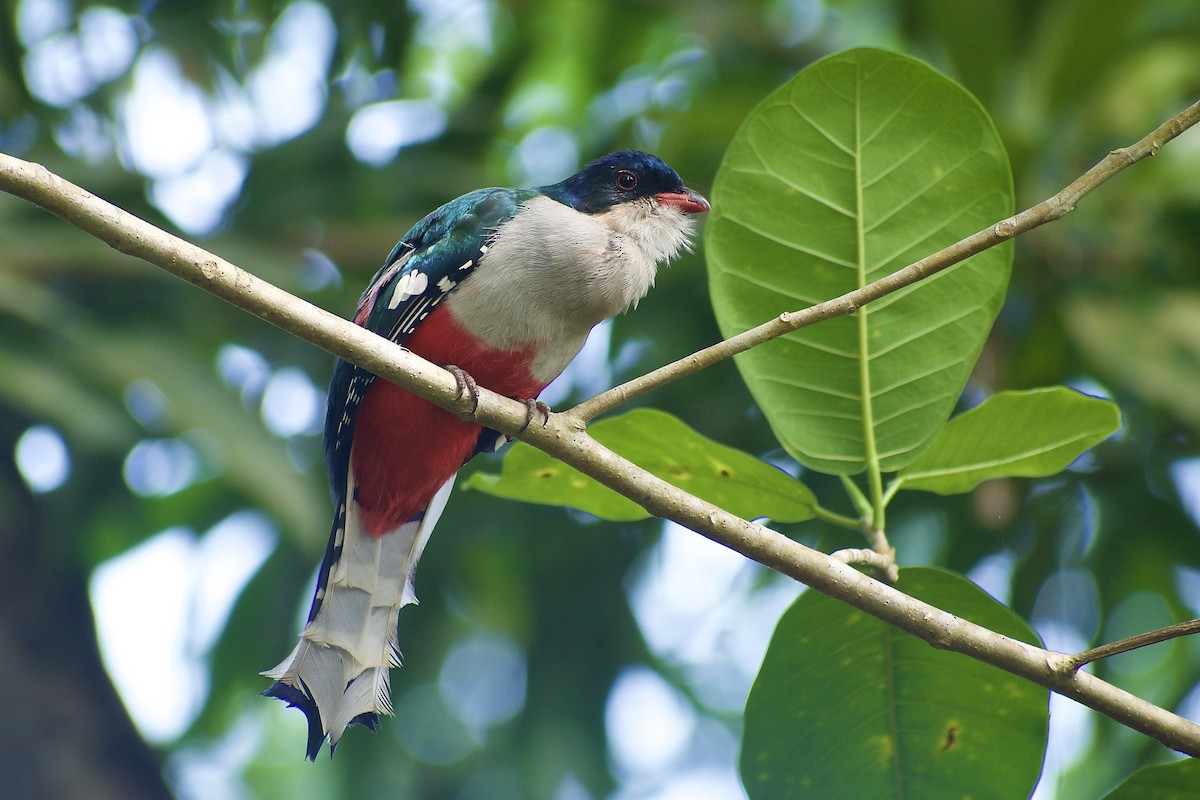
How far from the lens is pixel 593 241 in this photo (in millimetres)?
2639

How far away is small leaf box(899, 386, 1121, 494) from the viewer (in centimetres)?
207

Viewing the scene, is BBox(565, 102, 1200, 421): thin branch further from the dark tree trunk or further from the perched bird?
the dark tree trunk

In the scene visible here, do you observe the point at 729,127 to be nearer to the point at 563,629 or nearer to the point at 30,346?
the point at 563,629

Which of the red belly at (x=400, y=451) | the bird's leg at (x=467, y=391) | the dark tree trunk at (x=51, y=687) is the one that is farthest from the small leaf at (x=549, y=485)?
the dark tree trunk at (x=51, y=687)

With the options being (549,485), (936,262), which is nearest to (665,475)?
(549,485)

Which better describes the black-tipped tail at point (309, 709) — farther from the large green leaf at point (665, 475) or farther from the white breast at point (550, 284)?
the white breast at point (550, 284)

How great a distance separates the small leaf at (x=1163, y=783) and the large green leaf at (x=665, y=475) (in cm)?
70

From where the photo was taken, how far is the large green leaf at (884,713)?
2.04 m

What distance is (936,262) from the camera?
1.79 m

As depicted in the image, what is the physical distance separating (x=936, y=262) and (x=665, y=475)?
0.64 m

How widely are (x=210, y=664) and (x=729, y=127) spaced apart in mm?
3088

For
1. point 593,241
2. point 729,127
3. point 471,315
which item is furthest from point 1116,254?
point 471,315

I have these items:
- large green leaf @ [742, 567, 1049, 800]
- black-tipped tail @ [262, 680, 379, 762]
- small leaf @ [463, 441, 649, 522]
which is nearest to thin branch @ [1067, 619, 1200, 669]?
large green leaf @ [742, 567, 1049, 800]

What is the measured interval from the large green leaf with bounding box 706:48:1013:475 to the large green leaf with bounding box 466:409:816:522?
10 centimetres
